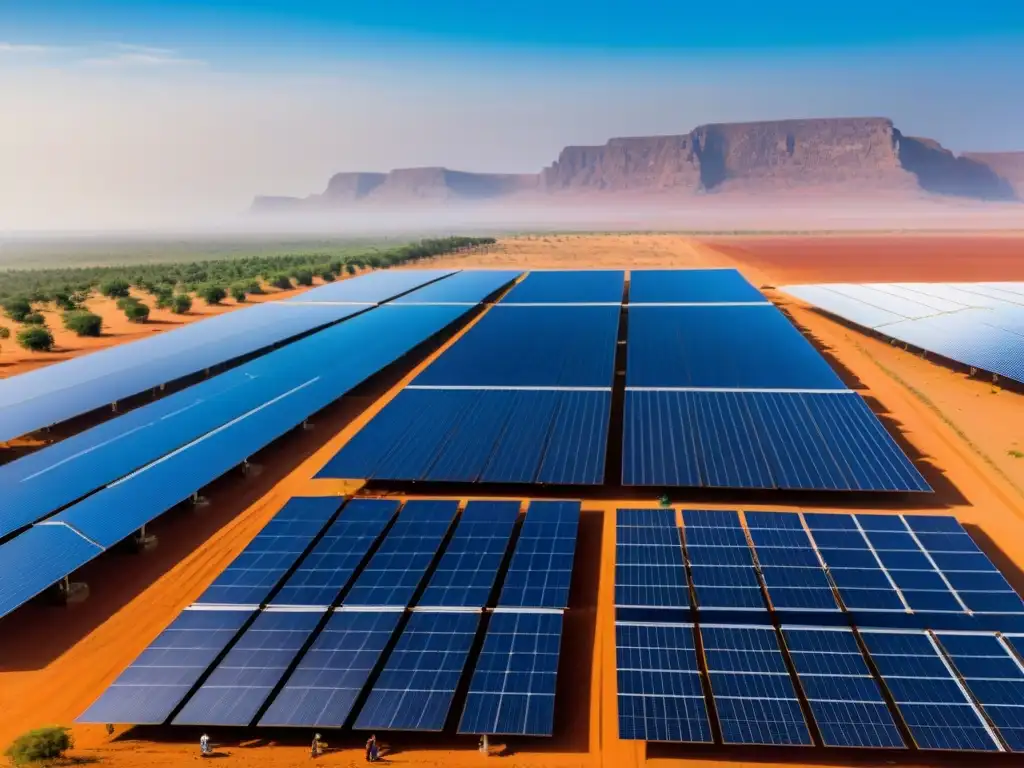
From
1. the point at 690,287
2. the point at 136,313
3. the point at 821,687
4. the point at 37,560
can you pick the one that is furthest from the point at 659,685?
the point at 136,313

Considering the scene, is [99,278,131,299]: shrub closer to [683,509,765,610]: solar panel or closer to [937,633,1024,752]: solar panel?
[683,509,765,610]: solar panel

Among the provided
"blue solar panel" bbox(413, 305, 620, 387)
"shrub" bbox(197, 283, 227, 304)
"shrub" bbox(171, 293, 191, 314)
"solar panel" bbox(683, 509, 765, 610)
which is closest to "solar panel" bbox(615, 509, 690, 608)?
"solar panel" bbox(683, 509, 765, 610)

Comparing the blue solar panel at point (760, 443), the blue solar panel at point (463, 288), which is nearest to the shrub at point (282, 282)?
the blue solar panel at point (463, 288)

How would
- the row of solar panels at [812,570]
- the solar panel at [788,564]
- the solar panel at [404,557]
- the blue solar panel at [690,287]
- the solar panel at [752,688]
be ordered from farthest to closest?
the blue solar panel at [690,287] → the solar panel at [404,557] → the solar panel at [788,564] → the row of solar panels at [812,570] → the solar panel at [752,688]

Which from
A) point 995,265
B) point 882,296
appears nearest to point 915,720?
point 882,296

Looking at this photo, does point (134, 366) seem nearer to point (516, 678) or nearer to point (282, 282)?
point (516, 678)

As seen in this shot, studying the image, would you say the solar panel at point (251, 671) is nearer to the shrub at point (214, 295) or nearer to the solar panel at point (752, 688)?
the solar panel at point (752, 688)
